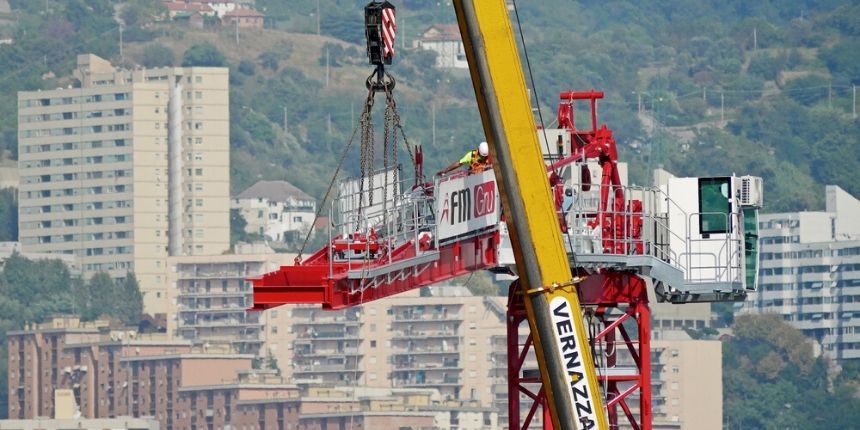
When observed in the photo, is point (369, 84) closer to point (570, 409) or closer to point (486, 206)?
point (486, 206)

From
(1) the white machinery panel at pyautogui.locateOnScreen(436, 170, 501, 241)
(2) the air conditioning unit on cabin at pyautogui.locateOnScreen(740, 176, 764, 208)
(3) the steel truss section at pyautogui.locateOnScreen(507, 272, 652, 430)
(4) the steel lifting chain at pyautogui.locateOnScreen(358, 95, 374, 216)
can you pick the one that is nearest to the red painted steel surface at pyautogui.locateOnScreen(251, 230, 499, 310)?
(1) the white machinery panel at pyautogui.locateOnScreen(436, 170, 501, 241)

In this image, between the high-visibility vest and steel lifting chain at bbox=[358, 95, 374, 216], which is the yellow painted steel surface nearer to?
the high-visibility vest

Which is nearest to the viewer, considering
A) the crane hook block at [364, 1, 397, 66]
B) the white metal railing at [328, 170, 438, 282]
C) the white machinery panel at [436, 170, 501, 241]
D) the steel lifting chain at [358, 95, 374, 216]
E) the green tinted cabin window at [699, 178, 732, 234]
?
the white machinery panel at [436, 170, 501, 241]

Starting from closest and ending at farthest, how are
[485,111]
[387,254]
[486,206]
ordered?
[485,111] < [486,206] < [387,254]

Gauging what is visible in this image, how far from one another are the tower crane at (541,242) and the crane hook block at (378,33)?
0.04 m

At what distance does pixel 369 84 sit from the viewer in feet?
148

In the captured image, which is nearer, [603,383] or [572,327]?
[572,327]

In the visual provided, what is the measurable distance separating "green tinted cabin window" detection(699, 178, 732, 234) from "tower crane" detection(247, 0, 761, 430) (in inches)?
0.9

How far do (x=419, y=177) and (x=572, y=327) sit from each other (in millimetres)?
7580

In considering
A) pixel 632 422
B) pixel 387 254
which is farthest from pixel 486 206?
pixel 632 422

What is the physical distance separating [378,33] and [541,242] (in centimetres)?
845

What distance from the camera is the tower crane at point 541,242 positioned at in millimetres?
37344

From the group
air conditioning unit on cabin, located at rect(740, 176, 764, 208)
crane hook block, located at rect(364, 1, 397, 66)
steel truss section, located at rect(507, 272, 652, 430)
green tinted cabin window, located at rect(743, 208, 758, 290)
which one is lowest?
steel truss section, located at rect(507, 272, 652, 430)

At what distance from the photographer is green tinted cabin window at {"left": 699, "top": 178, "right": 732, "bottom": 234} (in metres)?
48.1
